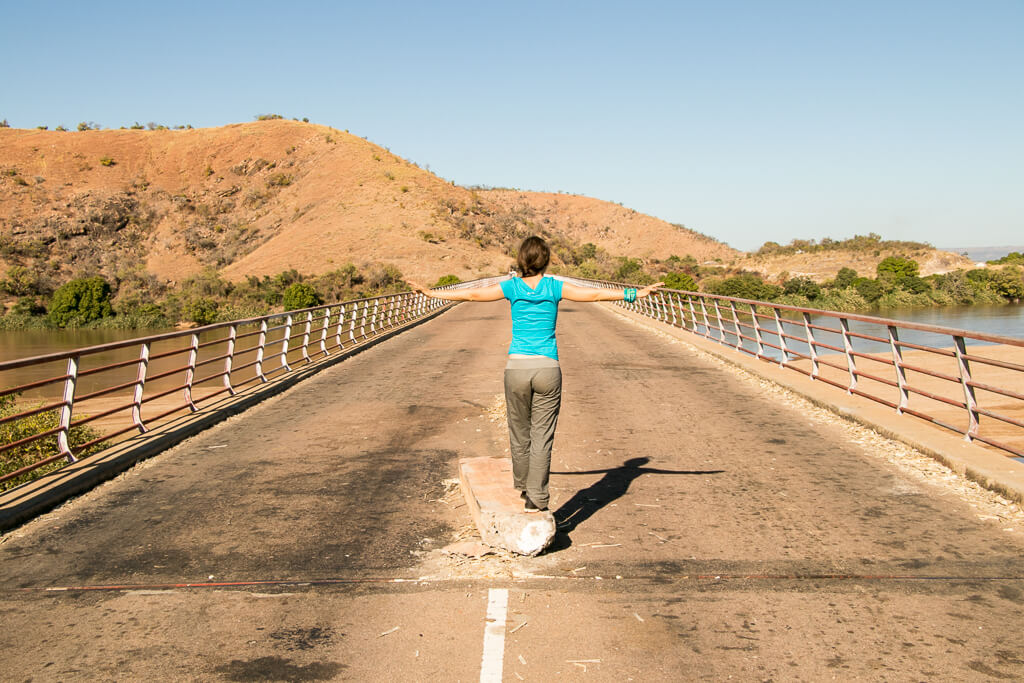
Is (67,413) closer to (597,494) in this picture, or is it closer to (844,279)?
(597,494)

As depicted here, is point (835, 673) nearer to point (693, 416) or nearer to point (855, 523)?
point (855, 523)

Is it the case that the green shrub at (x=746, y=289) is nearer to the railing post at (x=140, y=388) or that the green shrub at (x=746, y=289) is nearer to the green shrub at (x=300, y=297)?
the green shrub at (x=300, y=297)

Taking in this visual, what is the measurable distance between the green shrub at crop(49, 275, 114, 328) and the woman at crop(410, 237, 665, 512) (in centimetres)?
7838

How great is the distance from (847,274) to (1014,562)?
294 feet

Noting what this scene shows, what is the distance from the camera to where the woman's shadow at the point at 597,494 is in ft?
21.5

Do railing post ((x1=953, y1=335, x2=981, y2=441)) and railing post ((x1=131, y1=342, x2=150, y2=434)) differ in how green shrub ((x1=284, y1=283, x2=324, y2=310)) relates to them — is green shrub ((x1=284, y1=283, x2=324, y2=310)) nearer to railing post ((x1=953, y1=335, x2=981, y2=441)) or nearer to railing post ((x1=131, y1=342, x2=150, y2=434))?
railing post ((x1=131, y1=342, x2=150, y2=434))

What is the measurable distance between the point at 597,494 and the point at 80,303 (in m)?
80.9

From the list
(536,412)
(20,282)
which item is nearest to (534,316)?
(536,412)

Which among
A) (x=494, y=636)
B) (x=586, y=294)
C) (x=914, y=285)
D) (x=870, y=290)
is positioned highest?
(x=586, y=294)

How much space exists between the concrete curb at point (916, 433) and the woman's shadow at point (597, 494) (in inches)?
92.2

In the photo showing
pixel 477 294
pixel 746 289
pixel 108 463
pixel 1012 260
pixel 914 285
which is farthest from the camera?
pixel 1012 260

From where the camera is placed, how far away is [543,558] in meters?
5.84

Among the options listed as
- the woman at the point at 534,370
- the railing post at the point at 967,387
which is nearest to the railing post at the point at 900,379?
the railing post at the point at 967,387

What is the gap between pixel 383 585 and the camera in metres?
5.36
